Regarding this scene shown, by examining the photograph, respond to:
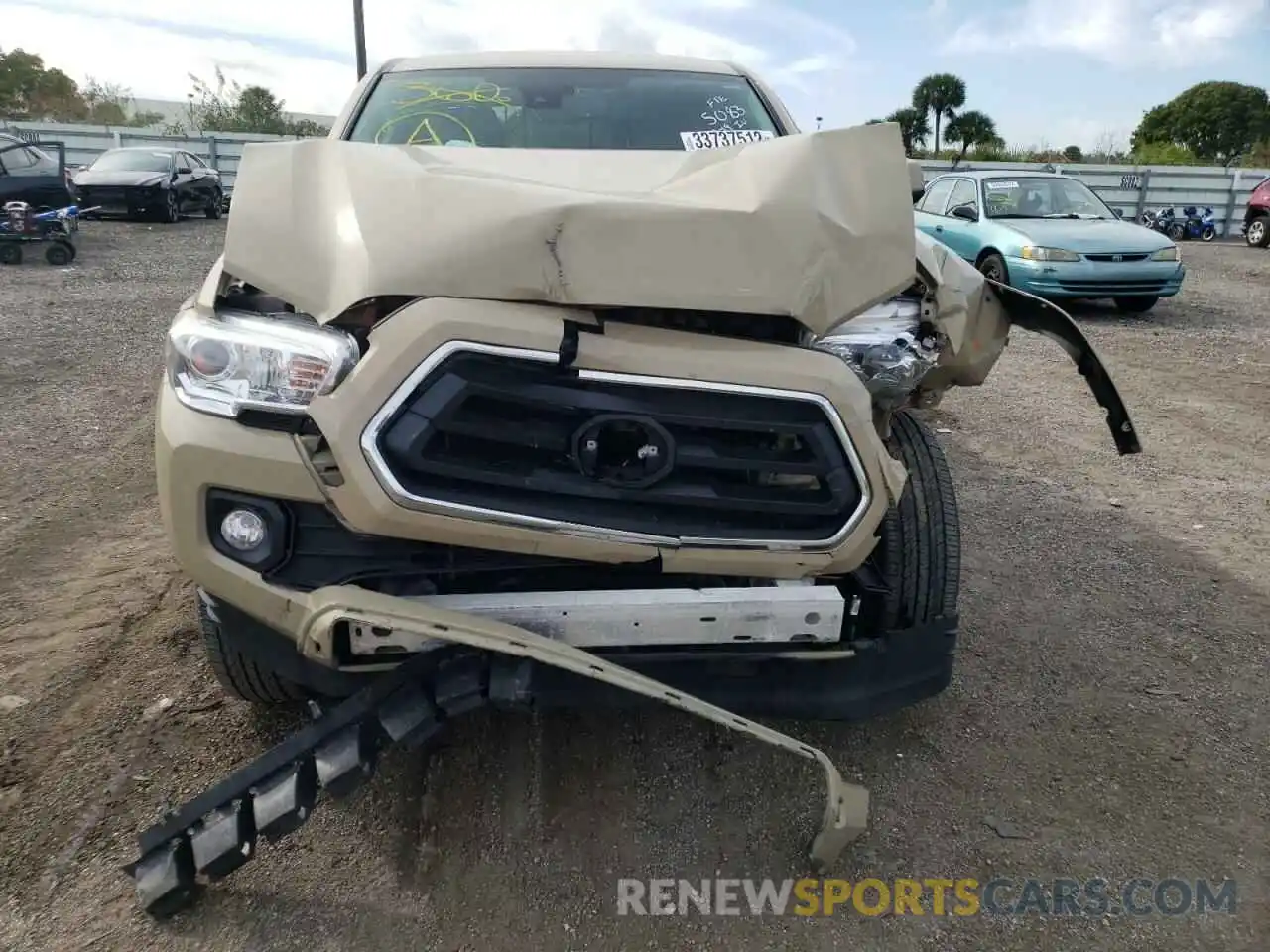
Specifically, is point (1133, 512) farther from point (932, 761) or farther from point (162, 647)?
point (162, 647)

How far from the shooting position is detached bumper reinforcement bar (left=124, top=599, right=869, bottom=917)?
73.1 inches

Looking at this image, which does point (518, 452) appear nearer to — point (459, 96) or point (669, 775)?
point (669, 775)

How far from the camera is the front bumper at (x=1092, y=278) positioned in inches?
374

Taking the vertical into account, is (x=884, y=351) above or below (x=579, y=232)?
below

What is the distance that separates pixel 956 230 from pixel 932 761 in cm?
936

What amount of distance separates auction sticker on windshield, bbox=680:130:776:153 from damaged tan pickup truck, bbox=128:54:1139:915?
1.20m

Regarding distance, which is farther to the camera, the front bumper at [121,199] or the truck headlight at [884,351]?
the front bumper at [121,199]

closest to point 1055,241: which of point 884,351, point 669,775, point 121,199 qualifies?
point 884,351

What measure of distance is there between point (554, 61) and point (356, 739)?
2848 millimetres

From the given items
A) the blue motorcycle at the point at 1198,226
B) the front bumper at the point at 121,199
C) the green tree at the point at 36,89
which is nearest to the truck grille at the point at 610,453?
the front bumper at the point at 121,199

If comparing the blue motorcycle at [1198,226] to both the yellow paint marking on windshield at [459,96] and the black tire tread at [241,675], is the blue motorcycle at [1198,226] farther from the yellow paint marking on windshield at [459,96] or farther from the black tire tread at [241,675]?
the black tire tread at [241,675]

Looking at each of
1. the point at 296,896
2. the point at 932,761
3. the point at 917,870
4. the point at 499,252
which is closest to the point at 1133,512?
the point at 932,761

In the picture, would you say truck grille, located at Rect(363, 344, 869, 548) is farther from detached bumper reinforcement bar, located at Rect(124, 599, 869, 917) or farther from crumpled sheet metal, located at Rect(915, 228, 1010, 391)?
crumpled sheet metal, located at Rect(915, 228, 1010, 391)

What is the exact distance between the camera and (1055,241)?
956cm
